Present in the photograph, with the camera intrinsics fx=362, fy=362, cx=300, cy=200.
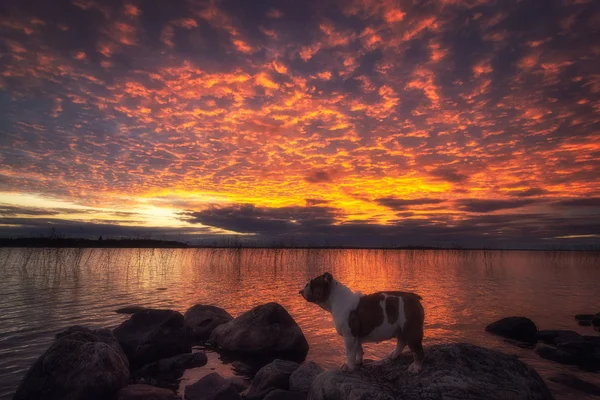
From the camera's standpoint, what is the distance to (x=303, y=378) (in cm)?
1066

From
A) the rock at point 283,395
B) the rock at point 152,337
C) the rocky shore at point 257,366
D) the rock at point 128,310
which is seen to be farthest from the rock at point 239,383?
the rock at point 128,310

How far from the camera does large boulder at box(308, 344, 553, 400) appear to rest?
6.64 metres

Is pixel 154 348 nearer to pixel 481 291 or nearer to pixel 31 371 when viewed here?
pixel 31 371

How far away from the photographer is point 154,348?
13.8 m

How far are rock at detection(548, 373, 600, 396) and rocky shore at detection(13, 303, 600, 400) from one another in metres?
0.14

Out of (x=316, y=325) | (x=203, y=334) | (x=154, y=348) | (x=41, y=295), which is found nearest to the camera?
(x=154, y=348)

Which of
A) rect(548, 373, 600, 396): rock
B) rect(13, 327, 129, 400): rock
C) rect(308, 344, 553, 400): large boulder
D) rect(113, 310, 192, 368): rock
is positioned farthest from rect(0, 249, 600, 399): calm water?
rect(308, 344, 553, 400): large boulder

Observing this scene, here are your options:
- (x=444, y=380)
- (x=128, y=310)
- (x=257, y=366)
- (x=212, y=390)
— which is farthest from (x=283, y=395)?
(x=128, y=310)

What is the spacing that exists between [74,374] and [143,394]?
1.89m

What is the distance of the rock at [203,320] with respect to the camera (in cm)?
1758

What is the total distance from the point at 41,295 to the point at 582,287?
5024 centimetres

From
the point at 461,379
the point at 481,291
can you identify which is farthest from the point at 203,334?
the point at 481,291

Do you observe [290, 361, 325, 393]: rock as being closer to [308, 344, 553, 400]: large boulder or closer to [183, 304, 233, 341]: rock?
[308, 344, 553, 400]: large boulder

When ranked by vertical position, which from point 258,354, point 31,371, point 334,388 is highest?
point 334,388
